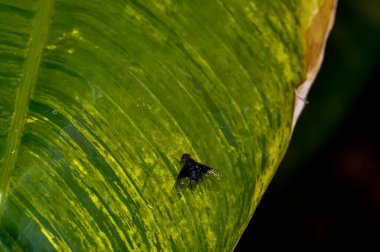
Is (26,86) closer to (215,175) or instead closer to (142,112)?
(142,112)

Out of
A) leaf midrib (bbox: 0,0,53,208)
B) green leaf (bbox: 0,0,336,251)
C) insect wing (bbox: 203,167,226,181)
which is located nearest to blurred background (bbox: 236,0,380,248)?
green leaf (bbox: 0,0,336,251)

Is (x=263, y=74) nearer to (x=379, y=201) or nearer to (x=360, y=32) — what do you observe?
(x=360, y=32)

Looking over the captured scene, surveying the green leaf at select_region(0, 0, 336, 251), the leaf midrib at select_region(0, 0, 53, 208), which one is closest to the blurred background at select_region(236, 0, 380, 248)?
the green leaf at select_region(0, 0, 336, 251)

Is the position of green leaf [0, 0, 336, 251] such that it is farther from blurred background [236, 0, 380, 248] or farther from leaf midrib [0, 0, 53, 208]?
blurred background [236, 0, 380, 248]

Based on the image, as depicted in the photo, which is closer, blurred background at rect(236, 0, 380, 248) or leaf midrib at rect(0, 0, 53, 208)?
leaf midrib at rect(0, 0, 53, 208)

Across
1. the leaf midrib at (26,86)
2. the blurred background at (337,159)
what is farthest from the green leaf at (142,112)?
the blurred background at (337,159)

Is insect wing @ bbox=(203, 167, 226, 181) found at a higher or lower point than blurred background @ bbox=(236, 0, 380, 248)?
lower
